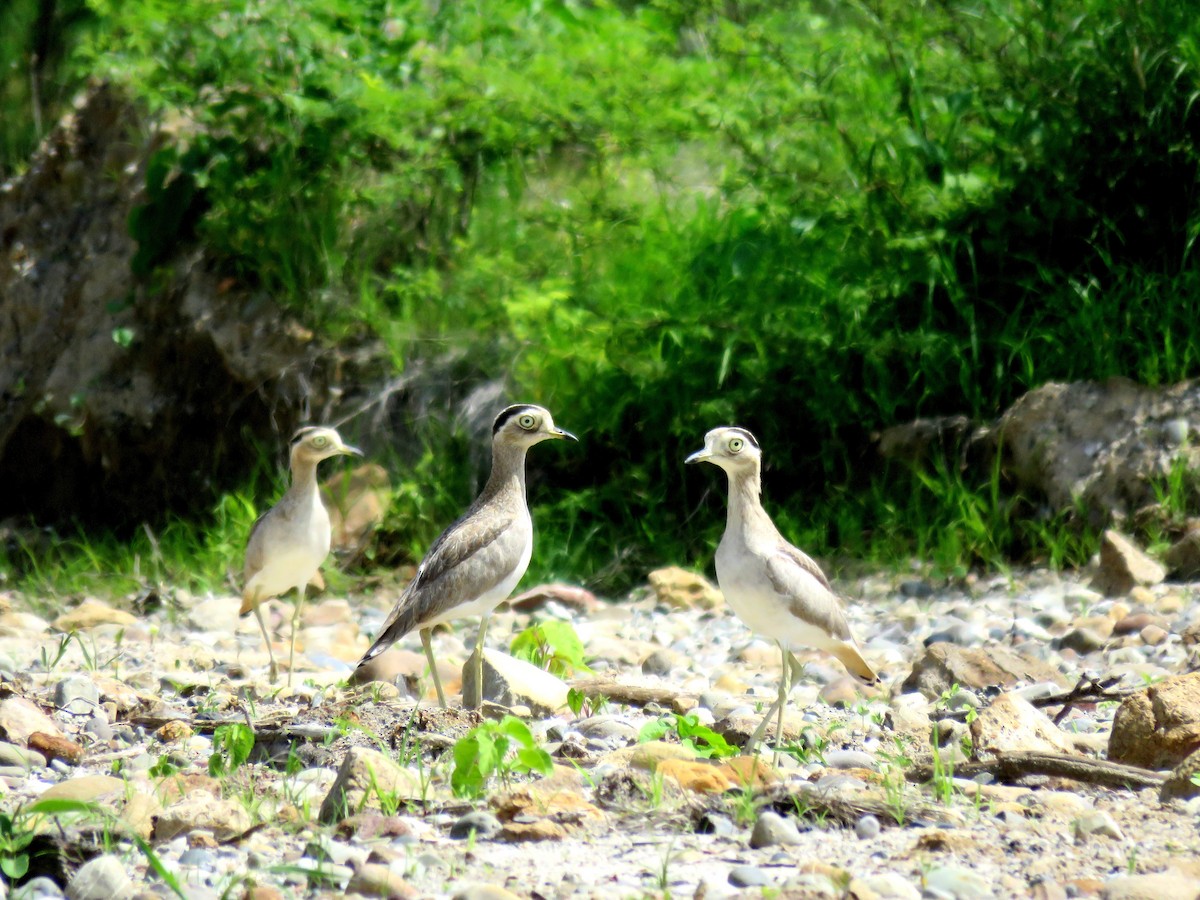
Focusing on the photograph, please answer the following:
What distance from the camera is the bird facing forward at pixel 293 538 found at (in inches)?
292

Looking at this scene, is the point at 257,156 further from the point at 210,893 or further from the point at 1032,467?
the point at 210,893

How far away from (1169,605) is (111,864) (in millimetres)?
5356

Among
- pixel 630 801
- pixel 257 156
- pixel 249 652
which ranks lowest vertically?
pixel 249 652

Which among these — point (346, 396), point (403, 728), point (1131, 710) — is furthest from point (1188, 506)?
point (346, 396)

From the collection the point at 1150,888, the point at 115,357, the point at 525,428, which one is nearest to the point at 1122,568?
the point at 525,428

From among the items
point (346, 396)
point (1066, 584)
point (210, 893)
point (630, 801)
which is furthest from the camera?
point (346, 396)

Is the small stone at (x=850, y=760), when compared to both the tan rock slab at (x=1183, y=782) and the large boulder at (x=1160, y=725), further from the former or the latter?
the tan rock slab at (x=1183, y=782)

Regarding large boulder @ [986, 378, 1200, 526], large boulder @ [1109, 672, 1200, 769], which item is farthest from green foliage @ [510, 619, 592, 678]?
large boulder @ [986, 378, 1200, 526]

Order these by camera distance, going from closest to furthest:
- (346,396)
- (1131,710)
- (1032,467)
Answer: (1131,710) → (1032,467) → (346,396)

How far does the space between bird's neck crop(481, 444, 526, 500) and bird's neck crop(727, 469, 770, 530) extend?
1.06 meters

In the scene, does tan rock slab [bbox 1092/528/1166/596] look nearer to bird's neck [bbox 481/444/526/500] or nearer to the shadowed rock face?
bird's neck [bbox 481/444/526/500]

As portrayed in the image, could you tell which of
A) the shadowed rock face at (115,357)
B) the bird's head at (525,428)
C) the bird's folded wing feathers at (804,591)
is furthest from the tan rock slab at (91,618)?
the bird's folded wing feathers at (804,591)

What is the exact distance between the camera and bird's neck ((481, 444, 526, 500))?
6.48m

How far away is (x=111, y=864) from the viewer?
3.65 m
